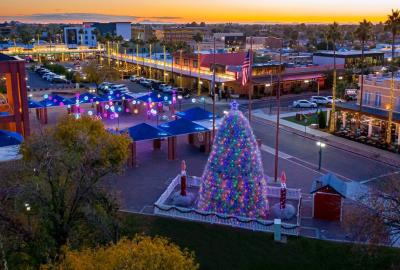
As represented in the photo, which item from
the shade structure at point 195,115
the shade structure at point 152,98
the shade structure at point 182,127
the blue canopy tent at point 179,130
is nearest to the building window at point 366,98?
the shade structure at point 195,115

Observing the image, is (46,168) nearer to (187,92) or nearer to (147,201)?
(147,201)

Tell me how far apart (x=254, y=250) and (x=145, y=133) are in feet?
51.9

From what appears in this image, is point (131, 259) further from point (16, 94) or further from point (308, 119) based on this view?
point (308, 119)

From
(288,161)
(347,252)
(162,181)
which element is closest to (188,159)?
(162,181)

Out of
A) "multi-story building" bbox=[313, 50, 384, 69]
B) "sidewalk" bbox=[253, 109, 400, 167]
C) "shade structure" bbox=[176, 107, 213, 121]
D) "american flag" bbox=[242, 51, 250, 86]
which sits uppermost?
"american flag" bbox=[242, 51, 250, 86]

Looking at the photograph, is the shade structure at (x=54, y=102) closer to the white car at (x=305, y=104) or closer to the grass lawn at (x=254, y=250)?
the grass lawn at (x=254, y=250)

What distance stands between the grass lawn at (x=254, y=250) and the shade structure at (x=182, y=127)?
1271cm

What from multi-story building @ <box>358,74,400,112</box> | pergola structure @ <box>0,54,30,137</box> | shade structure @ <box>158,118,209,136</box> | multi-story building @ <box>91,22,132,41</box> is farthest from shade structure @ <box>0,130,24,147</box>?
multi-story building @ <box>91,22,132,41</box>

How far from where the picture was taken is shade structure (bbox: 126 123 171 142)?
114ft

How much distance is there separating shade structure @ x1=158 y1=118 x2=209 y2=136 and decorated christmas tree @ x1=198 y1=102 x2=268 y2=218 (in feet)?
39.5

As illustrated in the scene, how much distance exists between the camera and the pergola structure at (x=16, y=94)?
36.9 m

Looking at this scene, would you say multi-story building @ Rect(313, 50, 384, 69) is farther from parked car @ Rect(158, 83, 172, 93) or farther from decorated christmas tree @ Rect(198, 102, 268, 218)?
decorated christmas tree @ Rect(198, 102, 268, 218)

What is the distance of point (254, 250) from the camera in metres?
22.1

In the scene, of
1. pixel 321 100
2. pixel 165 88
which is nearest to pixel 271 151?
pixel 321 100
